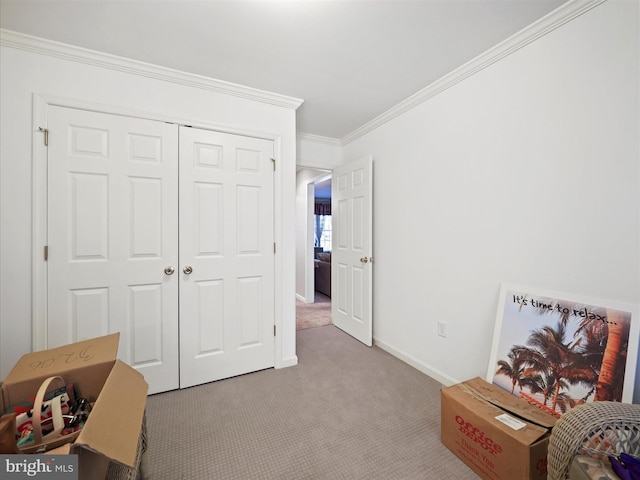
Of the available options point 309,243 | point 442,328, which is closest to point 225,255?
point 442,328

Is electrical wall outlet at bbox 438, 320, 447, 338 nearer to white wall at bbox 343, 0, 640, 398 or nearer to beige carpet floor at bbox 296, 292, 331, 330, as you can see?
white wall at bbox 343, 0, 640, 398

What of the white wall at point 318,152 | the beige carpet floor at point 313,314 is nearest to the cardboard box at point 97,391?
the beige carpet floor at point 313,314

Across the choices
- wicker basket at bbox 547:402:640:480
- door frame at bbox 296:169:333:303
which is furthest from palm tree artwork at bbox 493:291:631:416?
door frame at bbox 296:169:333:303

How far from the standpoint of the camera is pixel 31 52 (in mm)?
1790

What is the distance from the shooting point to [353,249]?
10.8 feet

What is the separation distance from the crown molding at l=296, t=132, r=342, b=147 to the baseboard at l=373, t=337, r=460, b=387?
2488 mm

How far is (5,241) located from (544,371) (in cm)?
330

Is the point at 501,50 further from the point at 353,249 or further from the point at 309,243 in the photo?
the point at 309,243

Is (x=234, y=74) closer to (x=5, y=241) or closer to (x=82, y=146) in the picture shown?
(x=82, y=146)

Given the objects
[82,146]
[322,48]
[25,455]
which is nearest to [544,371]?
[25,455]

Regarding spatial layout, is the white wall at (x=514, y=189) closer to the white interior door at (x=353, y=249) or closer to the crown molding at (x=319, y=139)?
the white interior door at (x=353, y=249)

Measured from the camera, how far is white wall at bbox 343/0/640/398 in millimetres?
1384

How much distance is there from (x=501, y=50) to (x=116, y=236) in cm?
291

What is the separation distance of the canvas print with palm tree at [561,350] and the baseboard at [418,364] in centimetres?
51
